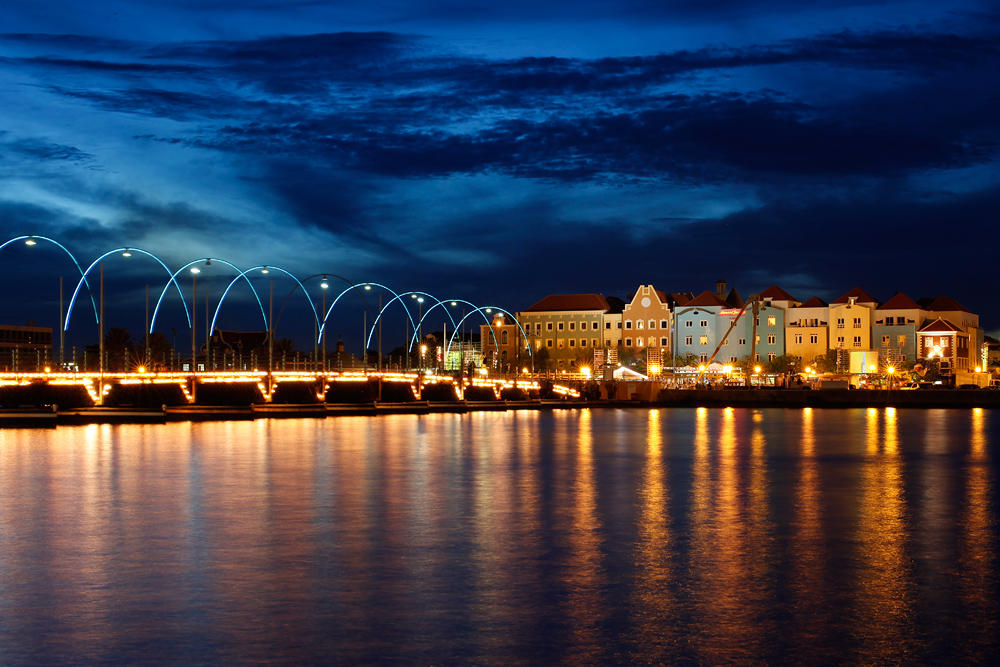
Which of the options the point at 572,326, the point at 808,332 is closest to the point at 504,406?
the point at 808,332

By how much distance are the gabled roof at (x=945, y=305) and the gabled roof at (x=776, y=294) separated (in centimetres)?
1887

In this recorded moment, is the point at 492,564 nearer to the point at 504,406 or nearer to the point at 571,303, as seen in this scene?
the point at 504,406

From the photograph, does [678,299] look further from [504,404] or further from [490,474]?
[490,474]

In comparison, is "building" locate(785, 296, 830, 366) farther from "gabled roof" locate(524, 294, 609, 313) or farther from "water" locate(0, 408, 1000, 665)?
"water" locate(0, 408, 1000, 665)

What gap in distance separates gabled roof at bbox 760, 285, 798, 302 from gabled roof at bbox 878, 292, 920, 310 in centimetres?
1250

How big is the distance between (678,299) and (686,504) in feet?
463

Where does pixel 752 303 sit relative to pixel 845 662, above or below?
above

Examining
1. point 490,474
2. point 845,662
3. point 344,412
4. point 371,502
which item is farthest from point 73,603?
point 344,412

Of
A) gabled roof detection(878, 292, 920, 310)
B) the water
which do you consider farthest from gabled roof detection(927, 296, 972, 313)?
the water

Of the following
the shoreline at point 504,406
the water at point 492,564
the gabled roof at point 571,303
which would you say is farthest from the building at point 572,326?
the water at point 492,564

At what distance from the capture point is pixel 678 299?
160 meters

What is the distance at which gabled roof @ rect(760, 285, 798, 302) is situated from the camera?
14988cm

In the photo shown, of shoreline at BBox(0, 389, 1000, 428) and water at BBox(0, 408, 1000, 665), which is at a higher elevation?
water at BBox(0, 408, 1000, 665)

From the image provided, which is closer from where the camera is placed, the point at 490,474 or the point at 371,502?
the point at 371,502
